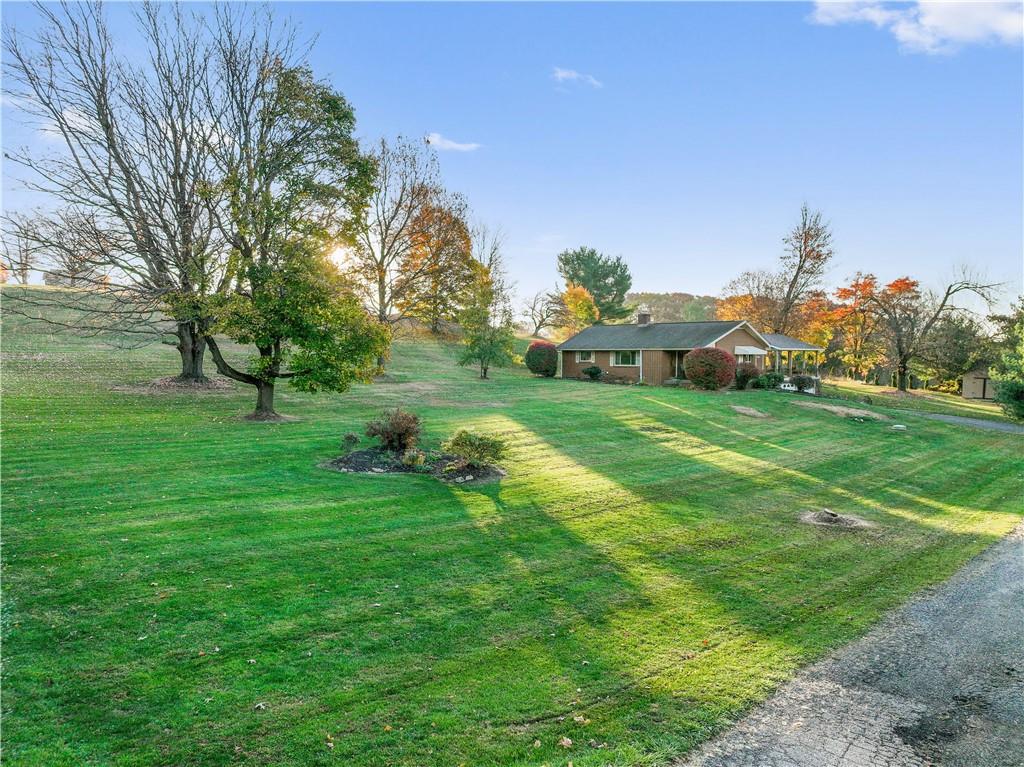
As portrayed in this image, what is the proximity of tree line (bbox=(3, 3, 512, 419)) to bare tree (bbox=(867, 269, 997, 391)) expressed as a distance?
40.4 m

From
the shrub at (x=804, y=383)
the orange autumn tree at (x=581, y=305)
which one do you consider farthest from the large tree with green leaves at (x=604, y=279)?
the shrub at (x=804, y=383)

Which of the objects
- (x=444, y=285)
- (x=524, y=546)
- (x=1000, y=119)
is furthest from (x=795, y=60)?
(x=444, y=285)

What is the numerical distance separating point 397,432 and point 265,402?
6112 mm

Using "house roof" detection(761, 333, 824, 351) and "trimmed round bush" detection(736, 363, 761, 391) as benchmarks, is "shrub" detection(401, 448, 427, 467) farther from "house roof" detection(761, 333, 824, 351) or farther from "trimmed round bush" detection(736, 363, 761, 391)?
"house roof" detection(761, 333, 824, 351)

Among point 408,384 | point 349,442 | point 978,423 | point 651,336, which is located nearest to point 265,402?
point 349,442

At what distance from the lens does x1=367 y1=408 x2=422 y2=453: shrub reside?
12633 mm

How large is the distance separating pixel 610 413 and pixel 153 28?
20.6m

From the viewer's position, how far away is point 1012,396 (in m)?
25.6

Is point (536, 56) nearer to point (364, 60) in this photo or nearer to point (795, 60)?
point (364, 60)

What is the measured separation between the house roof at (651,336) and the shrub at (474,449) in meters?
23.4

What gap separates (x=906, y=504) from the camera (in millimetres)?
12836

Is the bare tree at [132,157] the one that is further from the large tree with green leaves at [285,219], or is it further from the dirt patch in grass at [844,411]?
the dirt patch in grass at [844,411]

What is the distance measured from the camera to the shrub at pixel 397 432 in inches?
497

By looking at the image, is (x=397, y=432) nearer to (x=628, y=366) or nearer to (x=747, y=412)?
(x=747, y=412)
